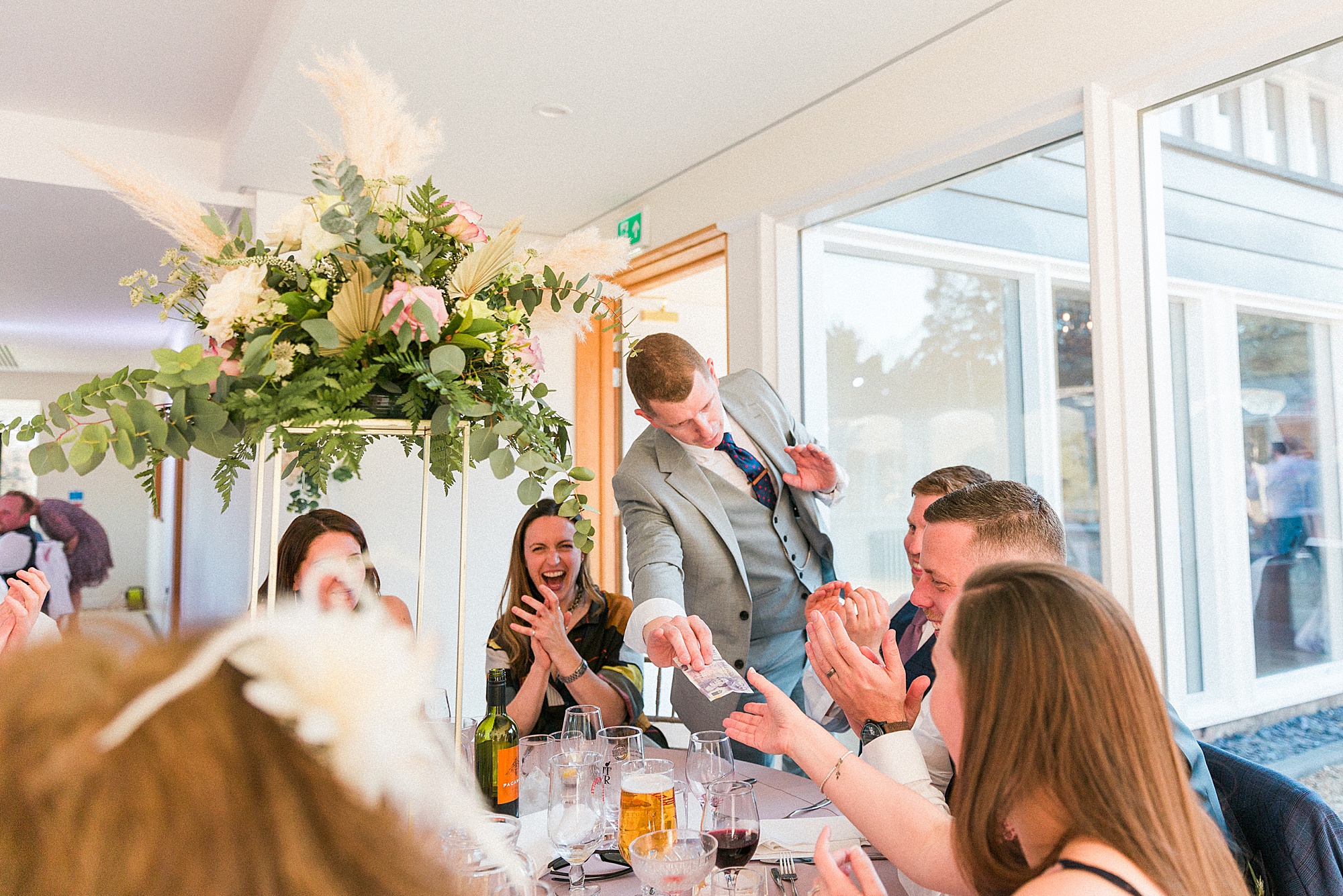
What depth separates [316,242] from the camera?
3.89ft

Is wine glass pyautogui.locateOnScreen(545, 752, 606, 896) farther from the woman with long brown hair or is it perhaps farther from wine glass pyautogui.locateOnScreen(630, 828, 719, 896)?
the woman with long brown hair

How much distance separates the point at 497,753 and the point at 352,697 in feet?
5.02

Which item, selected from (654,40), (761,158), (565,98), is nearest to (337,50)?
(565,98)

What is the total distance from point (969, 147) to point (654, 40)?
1.05 m

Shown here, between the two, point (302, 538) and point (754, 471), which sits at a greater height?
point (754, 471)

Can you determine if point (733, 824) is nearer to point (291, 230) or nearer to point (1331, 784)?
point (291, 230)

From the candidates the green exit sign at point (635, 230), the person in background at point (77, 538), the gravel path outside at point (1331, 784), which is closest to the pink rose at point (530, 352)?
the gravel path outside at point (1331, 784)

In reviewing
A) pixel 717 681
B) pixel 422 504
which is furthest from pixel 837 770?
pixel 422 504

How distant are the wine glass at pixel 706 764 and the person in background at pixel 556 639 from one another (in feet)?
2.77

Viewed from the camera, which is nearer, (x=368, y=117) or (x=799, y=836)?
(x=368, y=117)

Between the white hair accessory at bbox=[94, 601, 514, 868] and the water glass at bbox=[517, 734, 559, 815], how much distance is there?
1.36 metres

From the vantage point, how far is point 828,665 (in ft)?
5.66

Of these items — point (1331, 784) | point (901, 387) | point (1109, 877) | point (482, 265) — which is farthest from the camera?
point (901, 387)

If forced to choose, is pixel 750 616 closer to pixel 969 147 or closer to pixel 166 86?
pixel 969 147
